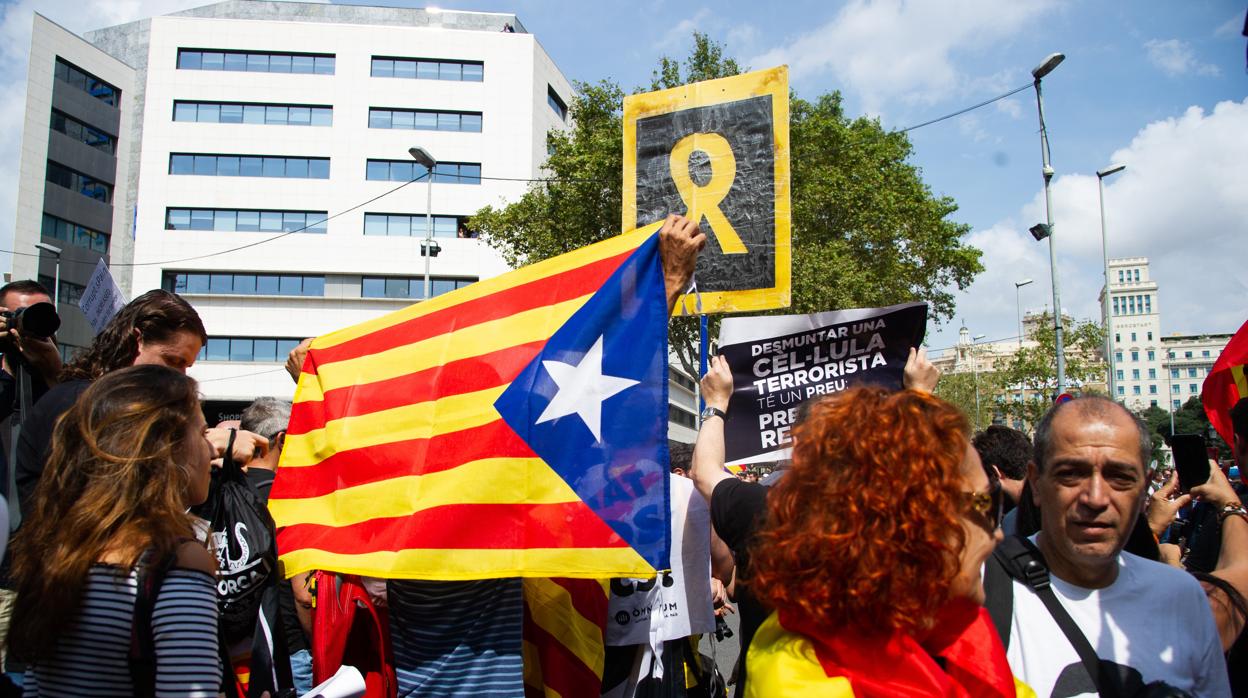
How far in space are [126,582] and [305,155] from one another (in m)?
37.8

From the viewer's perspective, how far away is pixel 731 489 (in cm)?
270

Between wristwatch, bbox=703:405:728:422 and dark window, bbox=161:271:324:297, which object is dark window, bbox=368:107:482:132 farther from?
wristwatch, bbox=703:405:728:422

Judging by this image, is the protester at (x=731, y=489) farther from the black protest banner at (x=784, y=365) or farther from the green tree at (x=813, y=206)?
the green tree at (x=813, y=206)

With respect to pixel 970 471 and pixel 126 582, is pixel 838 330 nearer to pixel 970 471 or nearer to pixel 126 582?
pixel 970 471

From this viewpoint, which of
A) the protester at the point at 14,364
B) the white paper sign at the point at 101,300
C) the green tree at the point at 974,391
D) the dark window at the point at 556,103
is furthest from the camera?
the green tree at the point at 974,391

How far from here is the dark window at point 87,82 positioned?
38.2 m

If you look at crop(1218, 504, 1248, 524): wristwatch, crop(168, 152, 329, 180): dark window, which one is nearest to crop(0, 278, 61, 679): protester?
crop(1218, 504, 1248, 524): wristwatch

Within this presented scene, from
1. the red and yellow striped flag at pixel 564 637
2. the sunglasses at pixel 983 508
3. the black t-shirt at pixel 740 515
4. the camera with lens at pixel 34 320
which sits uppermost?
the camera with lens at pixel 34 320

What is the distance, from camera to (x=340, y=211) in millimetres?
35938


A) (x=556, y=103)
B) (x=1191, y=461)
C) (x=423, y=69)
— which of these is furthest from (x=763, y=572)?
(x=556, y=103)

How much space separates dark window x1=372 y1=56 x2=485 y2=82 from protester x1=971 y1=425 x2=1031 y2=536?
118ft

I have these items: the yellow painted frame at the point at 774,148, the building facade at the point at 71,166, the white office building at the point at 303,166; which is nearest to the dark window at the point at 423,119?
the white office building at the point at 303,166

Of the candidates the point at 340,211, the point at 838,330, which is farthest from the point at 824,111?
the point at 838,330

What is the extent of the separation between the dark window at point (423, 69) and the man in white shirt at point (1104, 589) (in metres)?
37.5
